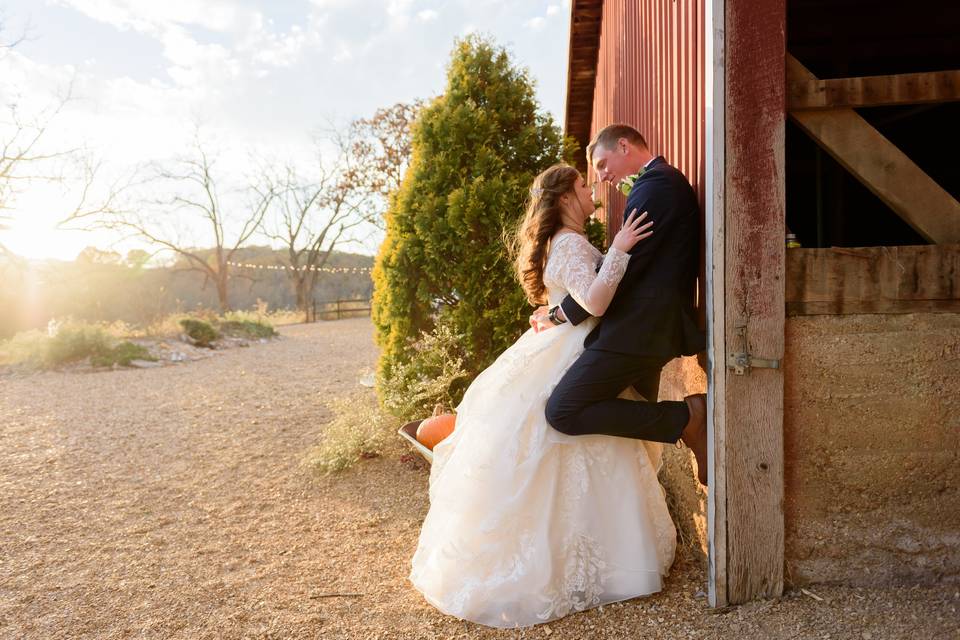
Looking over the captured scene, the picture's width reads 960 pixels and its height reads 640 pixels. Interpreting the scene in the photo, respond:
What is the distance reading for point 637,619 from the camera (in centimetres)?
266

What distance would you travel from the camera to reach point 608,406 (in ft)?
9.12

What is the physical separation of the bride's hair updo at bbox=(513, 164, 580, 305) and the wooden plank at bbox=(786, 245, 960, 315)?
1.05 metres

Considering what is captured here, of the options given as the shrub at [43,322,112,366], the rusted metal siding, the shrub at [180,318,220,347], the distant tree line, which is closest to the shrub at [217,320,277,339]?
the shrub at [180,318,220,347]

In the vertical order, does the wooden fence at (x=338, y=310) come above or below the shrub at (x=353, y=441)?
above

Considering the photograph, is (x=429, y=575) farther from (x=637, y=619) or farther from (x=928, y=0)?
(x=928, y=0)

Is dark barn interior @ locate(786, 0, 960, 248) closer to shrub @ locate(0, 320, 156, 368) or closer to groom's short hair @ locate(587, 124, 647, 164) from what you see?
groom's short hair @ locate(587, 124, 647, 164)

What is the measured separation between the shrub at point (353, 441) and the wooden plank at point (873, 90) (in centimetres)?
397

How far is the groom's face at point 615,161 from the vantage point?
10.1 feet

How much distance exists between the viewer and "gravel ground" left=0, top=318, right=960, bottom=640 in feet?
8.58

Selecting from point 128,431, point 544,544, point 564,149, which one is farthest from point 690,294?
point 128,431

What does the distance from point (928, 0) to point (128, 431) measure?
27.9 feet

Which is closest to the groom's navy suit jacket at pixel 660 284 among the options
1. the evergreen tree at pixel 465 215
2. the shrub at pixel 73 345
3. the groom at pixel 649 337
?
the groom at pixel 649 337

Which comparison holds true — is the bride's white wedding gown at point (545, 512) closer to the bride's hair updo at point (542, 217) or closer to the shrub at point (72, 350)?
the bride's hair updo at point (542, 217)

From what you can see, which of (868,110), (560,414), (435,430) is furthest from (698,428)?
(868,110)
